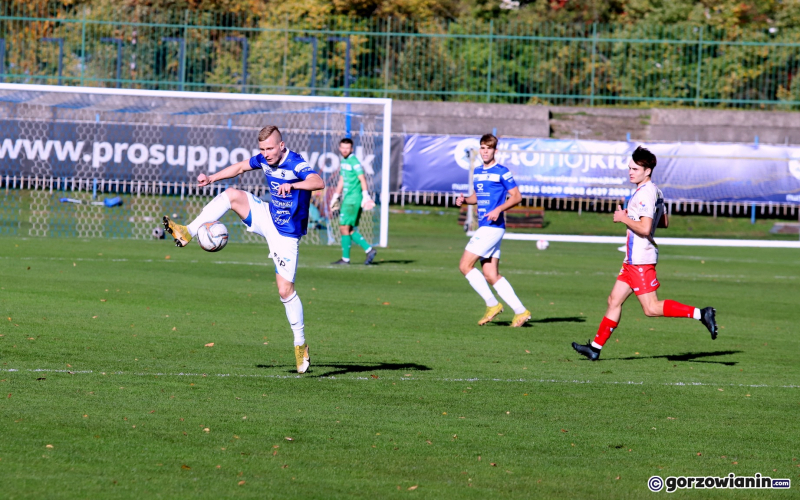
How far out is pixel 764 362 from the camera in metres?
9.97

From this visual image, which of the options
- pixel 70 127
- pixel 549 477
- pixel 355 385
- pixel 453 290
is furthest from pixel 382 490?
pixel 70 127

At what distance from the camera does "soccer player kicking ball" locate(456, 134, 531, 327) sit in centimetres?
1185

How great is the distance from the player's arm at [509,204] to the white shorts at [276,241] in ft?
12.6

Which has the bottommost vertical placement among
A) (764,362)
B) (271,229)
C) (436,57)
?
(764,362)

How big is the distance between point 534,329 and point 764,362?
107 inches

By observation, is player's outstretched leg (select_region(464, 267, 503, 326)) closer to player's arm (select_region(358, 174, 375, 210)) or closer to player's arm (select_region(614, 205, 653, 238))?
player's arm (select_region(614, 205, 653, 238))

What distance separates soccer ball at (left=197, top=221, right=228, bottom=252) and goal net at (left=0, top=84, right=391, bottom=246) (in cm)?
1386

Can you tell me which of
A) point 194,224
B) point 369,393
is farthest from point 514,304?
point 194,224

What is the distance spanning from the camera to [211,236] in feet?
26.5

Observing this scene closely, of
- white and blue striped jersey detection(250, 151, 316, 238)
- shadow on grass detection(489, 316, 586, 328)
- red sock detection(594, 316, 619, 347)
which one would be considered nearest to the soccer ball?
white and blue striped jersey detection(250, 151, 316, 238)

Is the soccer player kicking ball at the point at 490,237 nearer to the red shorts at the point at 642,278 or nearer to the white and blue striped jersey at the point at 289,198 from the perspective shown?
the red shorts at the point at 642,278

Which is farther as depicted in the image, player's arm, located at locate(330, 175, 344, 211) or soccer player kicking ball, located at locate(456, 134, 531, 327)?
player's arm, located at locate(330, 175, 344, 211)

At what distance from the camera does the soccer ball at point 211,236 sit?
8047 millimetres

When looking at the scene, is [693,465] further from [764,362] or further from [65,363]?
[65,363]
